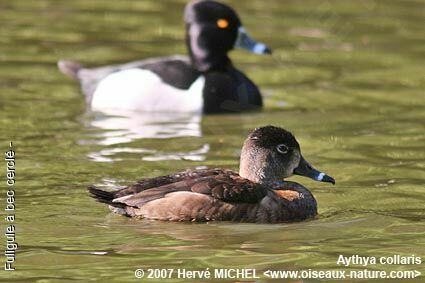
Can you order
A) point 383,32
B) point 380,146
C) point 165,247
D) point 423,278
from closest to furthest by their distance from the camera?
point 423,278, point 165,247, point 380,146, point 383,32

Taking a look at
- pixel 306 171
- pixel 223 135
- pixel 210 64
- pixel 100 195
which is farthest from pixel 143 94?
pixel 100 195

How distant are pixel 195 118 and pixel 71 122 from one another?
143 centimetres

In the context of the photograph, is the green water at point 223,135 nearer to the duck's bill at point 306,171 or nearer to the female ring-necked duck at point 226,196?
the female ring-necked duck at point 226,196

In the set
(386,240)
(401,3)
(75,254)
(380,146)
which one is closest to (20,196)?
(75,254)

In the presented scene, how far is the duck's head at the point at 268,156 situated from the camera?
9914 millimetres

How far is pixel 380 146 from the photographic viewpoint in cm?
1255

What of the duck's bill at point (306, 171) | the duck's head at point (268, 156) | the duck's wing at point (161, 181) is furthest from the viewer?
the duck's bill at point (306, 171)

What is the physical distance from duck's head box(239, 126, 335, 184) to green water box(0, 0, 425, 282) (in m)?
0.45

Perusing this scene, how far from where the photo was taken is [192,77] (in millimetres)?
14656

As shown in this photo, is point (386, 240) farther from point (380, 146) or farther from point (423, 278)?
point (380, 146)

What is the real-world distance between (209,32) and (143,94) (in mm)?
1116

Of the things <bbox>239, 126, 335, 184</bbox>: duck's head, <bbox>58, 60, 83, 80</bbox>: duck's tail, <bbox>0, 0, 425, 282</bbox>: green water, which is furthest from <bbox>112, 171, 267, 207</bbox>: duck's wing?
<bbox>58, 60, 83, 80</bbox>: duck's tail

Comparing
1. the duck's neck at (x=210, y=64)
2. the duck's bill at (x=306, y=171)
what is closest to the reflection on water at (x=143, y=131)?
the duck's neck at (x=210, y=64)

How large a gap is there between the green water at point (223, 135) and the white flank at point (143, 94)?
36 centimetres
